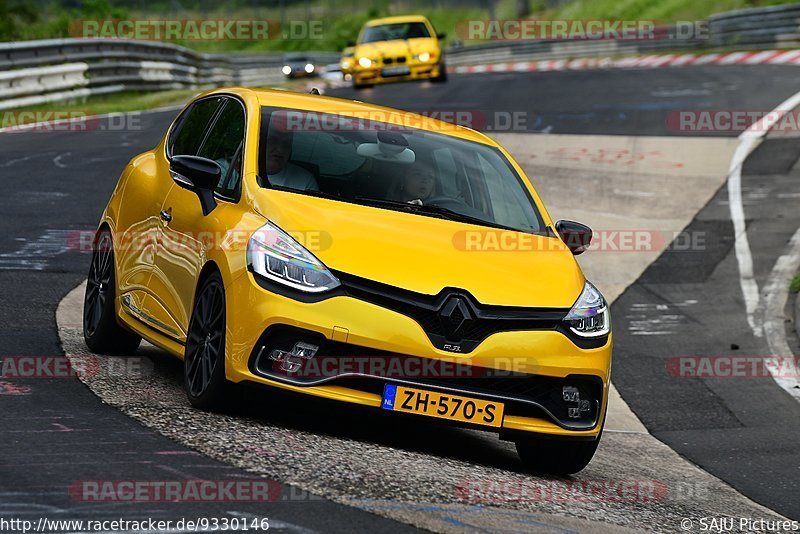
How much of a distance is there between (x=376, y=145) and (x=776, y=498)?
292 centimetres

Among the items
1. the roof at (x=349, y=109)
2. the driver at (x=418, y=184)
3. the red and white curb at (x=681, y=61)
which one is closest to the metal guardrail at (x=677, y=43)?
the red and white curb at (x=681, y=61)

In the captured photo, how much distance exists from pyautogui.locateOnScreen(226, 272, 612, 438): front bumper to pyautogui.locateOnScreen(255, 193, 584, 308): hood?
0.65 feet

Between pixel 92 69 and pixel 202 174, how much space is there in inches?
881

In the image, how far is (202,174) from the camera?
23.9 ft

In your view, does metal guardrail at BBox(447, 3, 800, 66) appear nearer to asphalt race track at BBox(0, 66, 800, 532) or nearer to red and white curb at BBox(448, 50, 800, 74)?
red and white curb at BBox(448, 50, 800, 74)

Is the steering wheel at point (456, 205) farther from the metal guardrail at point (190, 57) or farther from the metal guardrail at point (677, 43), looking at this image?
the metal guardrail at point (677, 43)

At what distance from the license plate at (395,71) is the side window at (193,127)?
2483cm

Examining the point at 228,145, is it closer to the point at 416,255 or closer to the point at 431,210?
the point at 431,210

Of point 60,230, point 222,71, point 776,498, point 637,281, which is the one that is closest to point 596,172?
point 637,281

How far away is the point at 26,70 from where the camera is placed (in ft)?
81.3

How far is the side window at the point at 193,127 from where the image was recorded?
834 centimetres

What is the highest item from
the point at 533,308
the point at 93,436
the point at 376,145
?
the point at 376,145

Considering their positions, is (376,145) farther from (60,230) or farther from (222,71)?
(222,71)

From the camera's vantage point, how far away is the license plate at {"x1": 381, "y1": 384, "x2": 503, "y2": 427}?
258 inches
